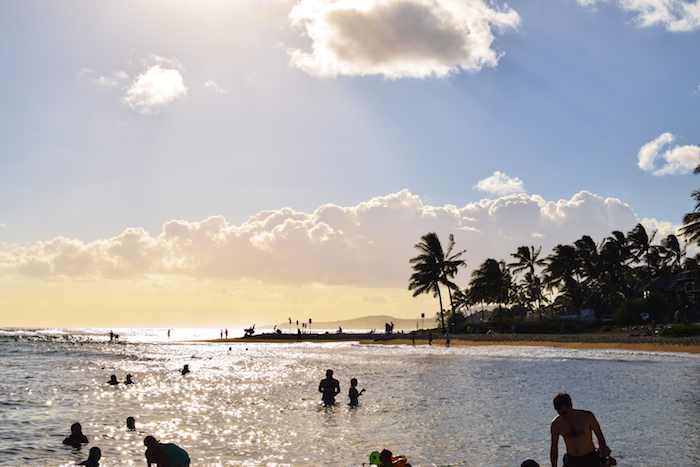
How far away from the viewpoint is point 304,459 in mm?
10844

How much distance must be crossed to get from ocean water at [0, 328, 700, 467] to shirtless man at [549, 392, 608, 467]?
14.4 ft

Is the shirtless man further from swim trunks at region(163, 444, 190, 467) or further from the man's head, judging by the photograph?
swim trunks at region(163, 444, 190, 467)

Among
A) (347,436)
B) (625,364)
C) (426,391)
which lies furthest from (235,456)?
(625,364)

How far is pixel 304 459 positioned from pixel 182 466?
4.60m

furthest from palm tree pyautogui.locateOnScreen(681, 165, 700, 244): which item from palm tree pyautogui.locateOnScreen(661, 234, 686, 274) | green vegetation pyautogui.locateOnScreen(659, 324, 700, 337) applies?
palm tree pyautogui.locateOnScreen(661, 234, 686, 274)

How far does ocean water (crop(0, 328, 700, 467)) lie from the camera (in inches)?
448

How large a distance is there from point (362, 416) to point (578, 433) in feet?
34.3

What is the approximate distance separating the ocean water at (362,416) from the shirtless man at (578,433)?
4.38 m

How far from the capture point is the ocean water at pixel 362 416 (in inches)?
448

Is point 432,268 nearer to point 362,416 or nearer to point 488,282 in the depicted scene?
point 488,282

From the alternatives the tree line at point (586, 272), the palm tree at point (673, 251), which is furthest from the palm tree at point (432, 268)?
the palm tree at point (673, 251)

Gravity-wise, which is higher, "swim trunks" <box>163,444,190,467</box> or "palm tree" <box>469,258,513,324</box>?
"palm tree" <box>469,258,513,324</box>

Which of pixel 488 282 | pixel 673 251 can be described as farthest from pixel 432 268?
pixel 673 251

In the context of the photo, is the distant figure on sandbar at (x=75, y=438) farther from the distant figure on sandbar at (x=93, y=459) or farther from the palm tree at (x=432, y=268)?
the palm tree at (x=432, y=268)
